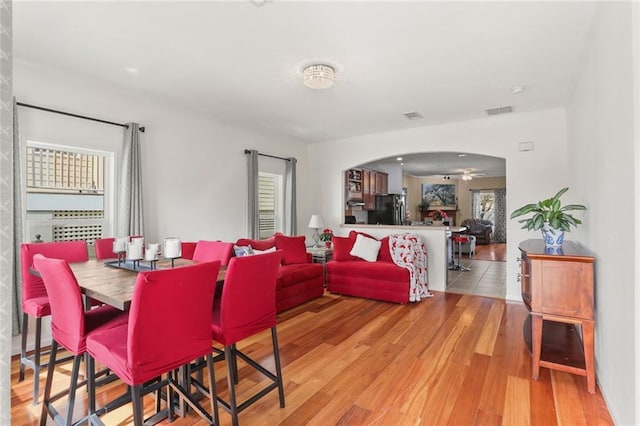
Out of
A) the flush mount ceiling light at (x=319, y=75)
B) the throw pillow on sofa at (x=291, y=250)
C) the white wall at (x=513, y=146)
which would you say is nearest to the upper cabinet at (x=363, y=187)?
the white wall at (x=513, y=146)

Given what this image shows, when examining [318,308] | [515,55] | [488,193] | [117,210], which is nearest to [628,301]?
A: [515,55]

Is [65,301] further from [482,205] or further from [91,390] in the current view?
[482,205]

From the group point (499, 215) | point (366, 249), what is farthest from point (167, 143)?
point (499, 215)

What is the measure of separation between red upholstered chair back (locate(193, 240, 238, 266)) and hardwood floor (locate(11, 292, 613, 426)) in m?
0.90

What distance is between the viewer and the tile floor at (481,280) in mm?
5062

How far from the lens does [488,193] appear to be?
1218 centimetres

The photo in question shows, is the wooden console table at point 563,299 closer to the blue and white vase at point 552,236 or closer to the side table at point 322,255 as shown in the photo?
the blue and white vase at point 552,236

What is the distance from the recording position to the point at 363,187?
760 cm

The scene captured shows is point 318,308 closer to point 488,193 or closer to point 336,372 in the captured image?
point 336,372

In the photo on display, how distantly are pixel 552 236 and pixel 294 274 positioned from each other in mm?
2845

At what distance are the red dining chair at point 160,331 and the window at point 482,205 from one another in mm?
12411

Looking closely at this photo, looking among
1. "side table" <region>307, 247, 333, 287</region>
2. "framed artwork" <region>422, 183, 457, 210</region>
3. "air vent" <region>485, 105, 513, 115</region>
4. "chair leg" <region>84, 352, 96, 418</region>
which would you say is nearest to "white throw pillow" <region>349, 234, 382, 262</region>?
"side table" <region>307, 247, 333, 287</region>

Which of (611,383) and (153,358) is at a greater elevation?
(153,358)

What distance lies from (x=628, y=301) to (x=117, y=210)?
4266mm
